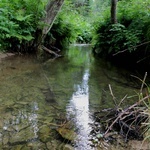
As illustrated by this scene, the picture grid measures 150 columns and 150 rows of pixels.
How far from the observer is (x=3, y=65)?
5.86m

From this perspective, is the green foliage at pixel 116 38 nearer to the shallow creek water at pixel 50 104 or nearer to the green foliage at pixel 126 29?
the green foliage at pixel 126 29

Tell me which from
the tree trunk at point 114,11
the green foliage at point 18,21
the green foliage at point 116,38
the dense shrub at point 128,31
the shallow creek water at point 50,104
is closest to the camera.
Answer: the shallow creek water at point 50,104

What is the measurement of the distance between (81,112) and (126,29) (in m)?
5.18

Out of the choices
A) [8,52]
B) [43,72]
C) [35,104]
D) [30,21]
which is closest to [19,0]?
[30,21]

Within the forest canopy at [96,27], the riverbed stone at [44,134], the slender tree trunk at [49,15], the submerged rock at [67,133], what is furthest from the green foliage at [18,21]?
the submerged rock at [67,133]

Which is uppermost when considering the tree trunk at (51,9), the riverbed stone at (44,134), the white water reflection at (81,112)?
the tree trunk at (51,9)

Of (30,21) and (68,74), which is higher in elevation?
(30,21)

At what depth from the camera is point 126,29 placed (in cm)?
752

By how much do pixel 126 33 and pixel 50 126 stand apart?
528 cm

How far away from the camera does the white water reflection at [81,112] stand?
2.37 meters

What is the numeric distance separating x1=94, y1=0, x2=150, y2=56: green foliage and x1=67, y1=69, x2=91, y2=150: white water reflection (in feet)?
7.04

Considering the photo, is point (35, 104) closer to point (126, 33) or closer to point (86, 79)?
point (86, 79)

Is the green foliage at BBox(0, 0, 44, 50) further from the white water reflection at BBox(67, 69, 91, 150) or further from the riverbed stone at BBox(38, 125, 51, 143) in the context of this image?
the riverbed stone at BBox(38, 125, 51, 143)

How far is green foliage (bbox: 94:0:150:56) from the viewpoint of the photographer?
252 inches
